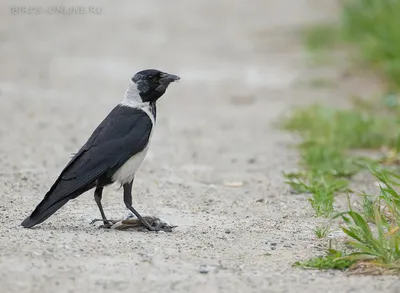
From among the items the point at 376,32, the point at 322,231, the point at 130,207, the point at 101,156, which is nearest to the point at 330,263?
the point at 322,231

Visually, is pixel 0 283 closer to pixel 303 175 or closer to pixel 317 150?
pixel 303 175

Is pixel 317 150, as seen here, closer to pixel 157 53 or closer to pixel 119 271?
pixel 119 271

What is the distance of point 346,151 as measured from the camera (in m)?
8.82

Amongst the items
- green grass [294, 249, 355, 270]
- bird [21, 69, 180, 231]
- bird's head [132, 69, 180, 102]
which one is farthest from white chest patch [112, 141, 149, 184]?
green grass [294, 249, 355, 270]

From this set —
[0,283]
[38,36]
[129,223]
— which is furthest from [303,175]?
[38,36]

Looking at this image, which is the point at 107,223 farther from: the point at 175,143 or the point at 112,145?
the point at 175,143

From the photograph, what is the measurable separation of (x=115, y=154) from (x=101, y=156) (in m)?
0.09

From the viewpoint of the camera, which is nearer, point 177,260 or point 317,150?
point 177,260

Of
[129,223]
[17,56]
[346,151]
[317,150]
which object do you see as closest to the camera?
[129,223]

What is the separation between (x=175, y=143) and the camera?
30.0 ft

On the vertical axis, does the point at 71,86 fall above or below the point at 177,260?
above

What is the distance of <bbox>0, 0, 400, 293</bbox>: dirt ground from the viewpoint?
493cm

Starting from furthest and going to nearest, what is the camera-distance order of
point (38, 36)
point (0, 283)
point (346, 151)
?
point (38, 36), point (346, 151), point (0, 283)

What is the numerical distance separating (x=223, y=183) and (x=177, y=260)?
2.55 m
